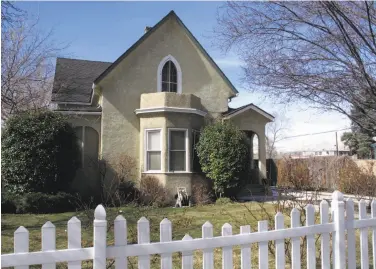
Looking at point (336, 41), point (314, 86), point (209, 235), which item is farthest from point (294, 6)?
point (209, 235)

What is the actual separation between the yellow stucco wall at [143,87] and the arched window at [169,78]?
38 cm

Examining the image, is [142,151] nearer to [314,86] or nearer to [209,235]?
[314,86]

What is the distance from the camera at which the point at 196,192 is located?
600 inches

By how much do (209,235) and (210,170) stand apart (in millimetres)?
11963

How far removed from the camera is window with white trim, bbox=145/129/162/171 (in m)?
15.6

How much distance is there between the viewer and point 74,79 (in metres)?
19.9

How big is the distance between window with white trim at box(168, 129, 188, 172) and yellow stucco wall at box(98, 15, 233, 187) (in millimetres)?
404

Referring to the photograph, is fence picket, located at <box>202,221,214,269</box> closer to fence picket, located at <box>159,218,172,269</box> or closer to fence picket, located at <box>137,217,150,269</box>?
fence picket, located at <box>159,218,172,269</box>

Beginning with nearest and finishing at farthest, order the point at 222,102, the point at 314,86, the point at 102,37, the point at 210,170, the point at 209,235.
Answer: the point at 209,235 < the point at 314,86 < the point at 210,170 < the point at 102,37 < the point at 222,102

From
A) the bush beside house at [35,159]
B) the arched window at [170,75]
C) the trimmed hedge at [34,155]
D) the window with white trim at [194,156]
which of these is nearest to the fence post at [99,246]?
the bush beside house at [35,159]

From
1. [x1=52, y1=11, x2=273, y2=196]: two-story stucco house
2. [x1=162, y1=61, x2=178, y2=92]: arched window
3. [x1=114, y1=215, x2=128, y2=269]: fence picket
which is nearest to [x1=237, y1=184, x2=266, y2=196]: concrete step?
[x1=52, y1=11, x2=273, y2=196]: two-story stucco house

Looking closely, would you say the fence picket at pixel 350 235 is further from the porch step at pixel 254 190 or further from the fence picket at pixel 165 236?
the porch step at pixel 254 190

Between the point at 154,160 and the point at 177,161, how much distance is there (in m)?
1.02

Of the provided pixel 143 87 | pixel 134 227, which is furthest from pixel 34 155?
pixel 134 227
